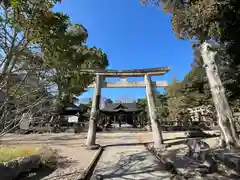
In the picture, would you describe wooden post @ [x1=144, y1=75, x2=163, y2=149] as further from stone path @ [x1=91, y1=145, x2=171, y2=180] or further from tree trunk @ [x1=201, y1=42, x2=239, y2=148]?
tree trunk @ [x1=201, y1=42, x2=239, y2=148]

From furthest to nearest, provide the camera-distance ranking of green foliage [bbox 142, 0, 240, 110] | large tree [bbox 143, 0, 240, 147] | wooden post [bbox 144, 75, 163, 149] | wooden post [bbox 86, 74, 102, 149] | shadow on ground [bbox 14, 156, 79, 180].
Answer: wooden post [bbox 86, 74, 102, 149], wooden post [bbox 144, 75, 163, 149], green foliage [bbox 142, 0, 240, 110], large tree [bbox 143, 0, 240, 147], shadow on ground [bbox 14, 156, 79, 180]

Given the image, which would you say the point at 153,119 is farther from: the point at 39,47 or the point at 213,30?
the point at 39,47

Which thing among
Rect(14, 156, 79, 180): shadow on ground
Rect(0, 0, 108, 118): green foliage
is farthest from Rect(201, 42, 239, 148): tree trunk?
Rect(14, 156, 79, 180): shadow on ground

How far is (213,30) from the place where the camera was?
555 centimetres

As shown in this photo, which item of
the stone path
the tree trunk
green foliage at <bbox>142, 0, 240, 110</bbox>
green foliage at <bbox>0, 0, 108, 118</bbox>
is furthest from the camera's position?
green foliage at <bbox>142, 0, 240, 110</bbox>

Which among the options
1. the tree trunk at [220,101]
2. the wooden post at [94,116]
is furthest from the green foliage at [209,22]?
the wooden post at [94,116]

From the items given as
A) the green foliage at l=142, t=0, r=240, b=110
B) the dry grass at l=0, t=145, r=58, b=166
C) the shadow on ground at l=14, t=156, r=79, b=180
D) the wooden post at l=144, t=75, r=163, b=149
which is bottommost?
the shadow on ground at l=14, t=156, r=79, b=180

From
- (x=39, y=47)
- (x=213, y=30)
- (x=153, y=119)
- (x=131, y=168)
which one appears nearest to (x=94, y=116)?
(x=153, y=119)

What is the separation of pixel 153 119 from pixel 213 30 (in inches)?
154

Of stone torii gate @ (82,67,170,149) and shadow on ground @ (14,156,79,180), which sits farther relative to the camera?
stone torii gate @ (82,67,170,149)

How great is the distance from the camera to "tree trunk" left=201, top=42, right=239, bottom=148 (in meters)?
4.72

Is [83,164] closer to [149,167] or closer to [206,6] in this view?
[149,167]

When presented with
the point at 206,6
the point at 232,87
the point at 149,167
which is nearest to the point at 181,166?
the point at 149,167

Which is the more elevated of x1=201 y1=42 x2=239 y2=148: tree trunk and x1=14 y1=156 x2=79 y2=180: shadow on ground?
x1=201 y1=42 x2=239 y2=148: tree trunk
